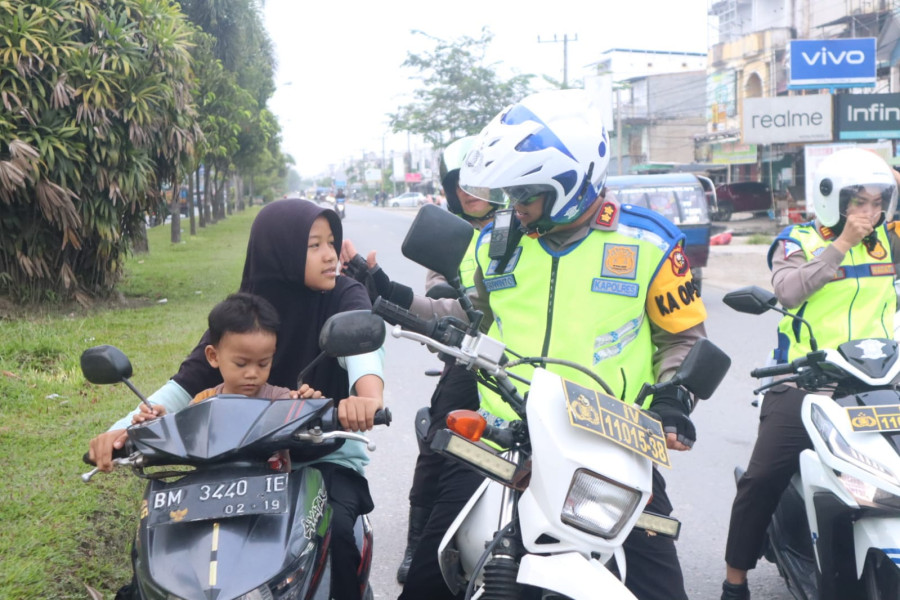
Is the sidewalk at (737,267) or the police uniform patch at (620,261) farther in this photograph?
the sidewalk at (737,267)

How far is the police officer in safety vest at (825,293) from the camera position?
3.74 m

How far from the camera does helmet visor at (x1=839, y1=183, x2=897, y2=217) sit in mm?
3744

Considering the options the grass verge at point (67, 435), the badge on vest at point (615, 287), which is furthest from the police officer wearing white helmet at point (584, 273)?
the grass verge at point (67, 435)

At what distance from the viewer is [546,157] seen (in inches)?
105

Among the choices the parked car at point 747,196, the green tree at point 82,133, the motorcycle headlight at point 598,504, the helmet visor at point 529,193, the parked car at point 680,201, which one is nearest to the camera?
the motorcycle headlight at point 598,504

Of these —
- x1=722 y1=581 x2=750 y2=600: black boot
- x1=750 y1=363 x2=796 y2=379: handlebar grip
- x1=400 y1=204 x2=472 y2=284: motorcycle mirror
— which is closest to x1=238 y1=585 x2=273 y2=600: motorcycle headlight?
x1=400 y1=204 x2=472 y2=284: motorcycle mirror

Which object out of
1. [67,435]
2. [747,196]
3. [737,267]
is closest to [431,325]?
[67,435]

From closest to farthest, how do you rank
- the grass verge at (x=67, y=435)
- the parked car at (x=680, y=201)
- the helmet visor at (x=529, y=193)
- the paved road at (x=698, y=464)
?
the helmet visor at (x=529, y=193), the grass verge at (x=67, y=435), the paved road at (x=698, y=464), the parked car at (x=680, y=201)

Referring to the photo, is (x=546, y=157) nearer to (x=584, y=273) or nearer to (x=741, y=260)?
(x=584, y=273)

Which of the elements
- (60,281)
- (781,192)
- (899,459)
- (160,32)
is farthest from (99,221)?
(781,192)

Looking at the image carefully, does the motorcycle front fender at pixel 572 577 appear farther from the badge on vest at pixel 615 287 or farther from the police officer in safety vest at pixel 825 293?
the police officer in safety vest at pixel 825 293

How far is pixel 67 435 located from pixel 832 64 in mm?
28382

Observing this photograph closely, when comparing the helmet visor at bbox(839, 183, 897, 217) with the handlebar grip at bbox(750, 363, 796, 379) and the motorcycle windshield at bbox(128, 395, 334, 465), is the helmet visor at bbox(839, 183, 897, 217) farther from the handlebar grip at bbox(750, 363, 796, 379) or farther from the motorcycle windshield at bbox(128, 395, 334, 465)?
the motorcycle windshield at bbox(128, 395, 334, 465)

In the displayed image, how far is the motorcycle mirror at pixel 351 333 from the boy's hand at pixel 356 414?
0.91 ft
